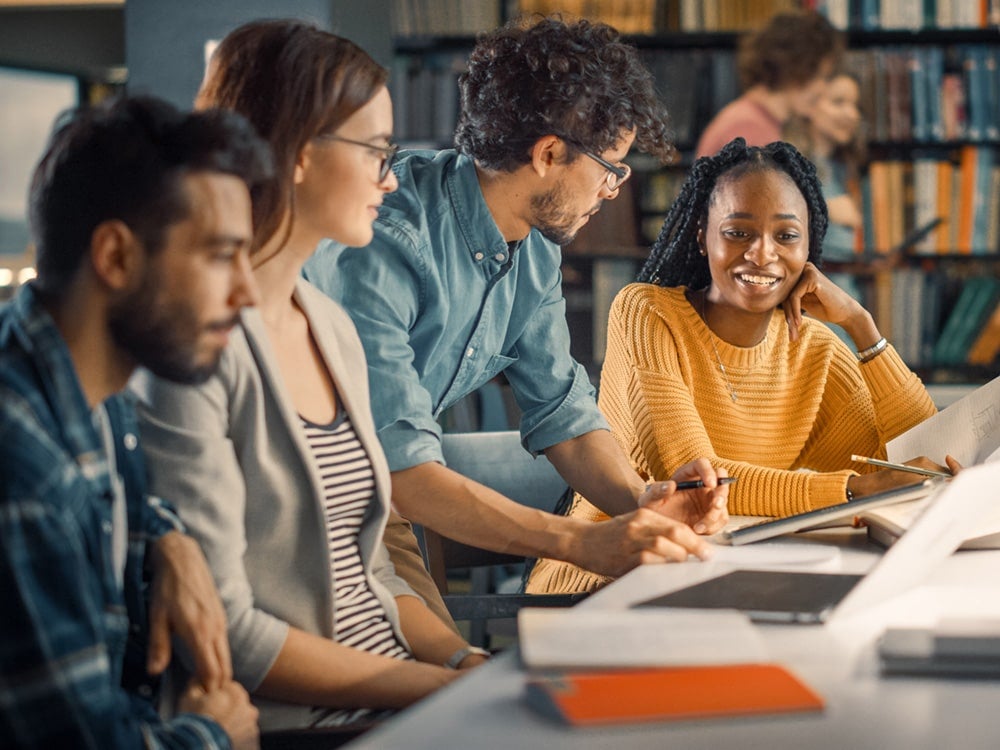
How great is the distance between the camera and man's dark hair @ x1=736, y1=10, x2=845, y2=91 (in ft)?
12.5

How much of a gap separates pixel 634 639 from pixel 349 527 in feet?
1.59

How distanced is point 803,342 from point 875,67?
2.23 metres

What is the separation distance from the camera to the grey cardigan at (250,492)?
1.15 metres

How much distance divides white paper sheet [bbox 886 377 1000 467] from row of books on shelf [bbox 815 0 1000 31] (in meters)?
2.58

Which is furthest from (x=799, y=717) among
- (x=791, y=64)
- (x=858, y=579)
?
(x=791, y=64)

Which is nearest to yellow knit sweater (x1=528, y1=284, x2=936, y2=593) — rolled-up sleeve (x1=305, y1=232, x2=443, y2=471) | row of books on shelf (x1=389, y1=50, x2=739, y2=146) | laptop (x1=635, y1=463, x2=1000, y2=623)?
rolled-up sleeve (x1=305, y1=232, x2=443, y2=471)

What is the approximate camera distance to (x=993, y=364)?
13.5 ft

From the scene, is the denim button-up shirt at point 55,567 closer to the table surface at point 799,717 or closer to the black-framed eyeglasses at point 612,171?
the table surface at point 799,717

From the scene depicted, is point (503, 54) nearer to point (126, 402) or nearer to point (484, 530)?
point (484, 530)

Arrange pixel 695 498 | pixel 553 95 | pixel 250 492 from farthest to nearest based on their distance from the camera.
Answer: pixel 553 95 < pixel 695 498 < pixel 250 492

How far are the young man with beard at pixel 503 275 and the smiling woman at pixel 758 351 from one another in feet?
0.38

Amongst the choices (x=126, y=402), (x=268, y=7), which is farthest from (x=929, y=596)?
(x=268, y=7)

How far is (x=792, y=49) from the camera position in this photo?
12.5 feet

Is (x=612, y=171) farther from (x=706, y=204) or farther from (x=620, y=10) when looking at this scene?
(x=620, y=10)
